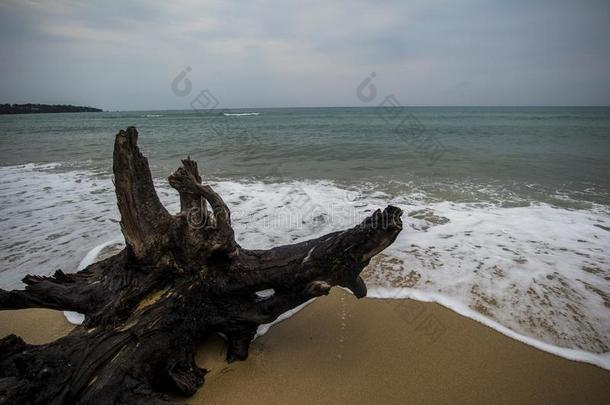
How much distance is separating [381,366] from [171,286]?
1.62 metres

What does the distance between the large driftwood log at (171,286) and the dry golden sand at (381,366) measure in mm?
246

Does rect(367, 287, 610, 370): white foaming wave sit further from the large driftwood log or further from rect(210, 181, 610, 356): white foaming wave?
the large driftwood log

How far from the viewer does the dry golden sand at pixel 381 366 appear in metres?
2.23

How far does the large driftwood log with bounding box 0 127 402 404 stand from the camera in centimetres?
207

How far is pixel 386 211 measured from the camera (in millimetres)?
2297

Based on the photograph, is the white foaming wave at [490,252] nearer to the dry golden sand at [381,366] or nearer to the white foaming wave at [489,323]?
the white foaming wave at [489,323]

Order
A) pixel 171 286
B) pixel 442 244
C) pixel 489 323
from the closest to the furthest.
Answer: pixel 171 286 < pixel 489 323 < pixel 442 244

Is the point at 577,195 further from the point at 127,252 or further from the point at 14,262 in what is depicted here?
the point at 14,262

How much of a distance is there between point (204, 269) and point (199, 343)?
1.94 feet

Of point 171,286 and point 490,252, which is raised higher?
point 171,286

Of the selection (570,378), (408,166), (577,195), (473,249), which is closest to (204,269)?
(570,378)

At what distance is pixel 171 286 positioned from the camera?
2416mm

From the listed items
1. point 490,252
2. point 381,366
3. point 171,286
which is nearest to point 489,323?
point 381,366

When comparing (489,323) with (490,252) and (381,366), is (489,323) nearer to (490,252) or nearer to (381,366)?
(381,366)
